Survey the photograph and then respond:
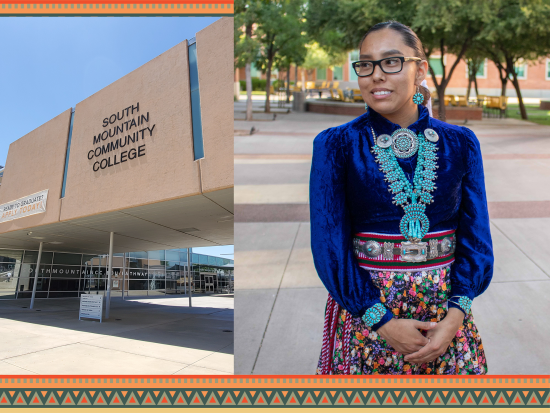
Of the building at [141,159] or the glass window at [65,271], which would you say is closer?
the building at [141,159]

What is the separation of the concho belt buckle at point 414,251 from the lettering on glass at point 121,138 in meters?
7.78

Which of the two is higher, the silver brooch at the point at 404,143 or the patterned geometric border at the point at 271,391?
the silver brooch at the point at 404,143

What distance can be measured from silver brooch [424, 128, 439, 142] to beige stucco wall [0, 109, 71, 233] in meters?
12.2

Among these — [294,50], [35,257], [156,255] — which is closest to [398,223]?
[294,50]

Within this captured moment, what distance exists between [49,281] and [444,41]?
80.4 ft

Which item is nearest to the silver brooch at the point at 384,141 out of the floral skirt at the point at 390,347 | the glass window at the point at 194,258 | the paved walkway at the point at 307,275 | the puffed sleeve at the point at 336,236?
the puffed sleeve at the point at 336,236

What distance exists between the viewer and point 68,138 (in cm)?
1205

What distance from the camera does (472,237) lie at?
1471 mm

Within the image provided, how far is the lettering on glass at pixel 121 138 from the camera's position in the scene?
29.2 ft

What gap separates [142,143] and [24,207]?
7.13 m

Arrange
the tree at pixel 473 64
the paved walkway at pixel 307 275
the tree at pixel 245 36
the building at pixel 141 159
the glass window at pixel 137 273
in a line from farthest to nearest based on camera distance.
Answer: the glass window at pixel 137 273
the tree at pixel 473 64
the tree at pixel 245 36
the building at pixel 141 159
the paved walkway at pixel 307 275

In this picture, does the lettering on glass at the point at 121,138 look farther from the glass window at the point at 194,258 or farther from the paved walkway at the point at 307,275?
the glass window at the point at 194,258

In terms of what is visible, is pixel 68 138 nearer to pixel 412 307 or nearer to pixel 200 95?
pixel 200 95

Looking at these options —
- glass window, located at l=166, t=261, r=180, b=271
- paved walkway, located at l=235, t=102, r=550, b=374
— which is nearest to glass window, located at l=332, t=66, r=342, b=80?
glass window, located at l=166, t=261, r=180, b=271
